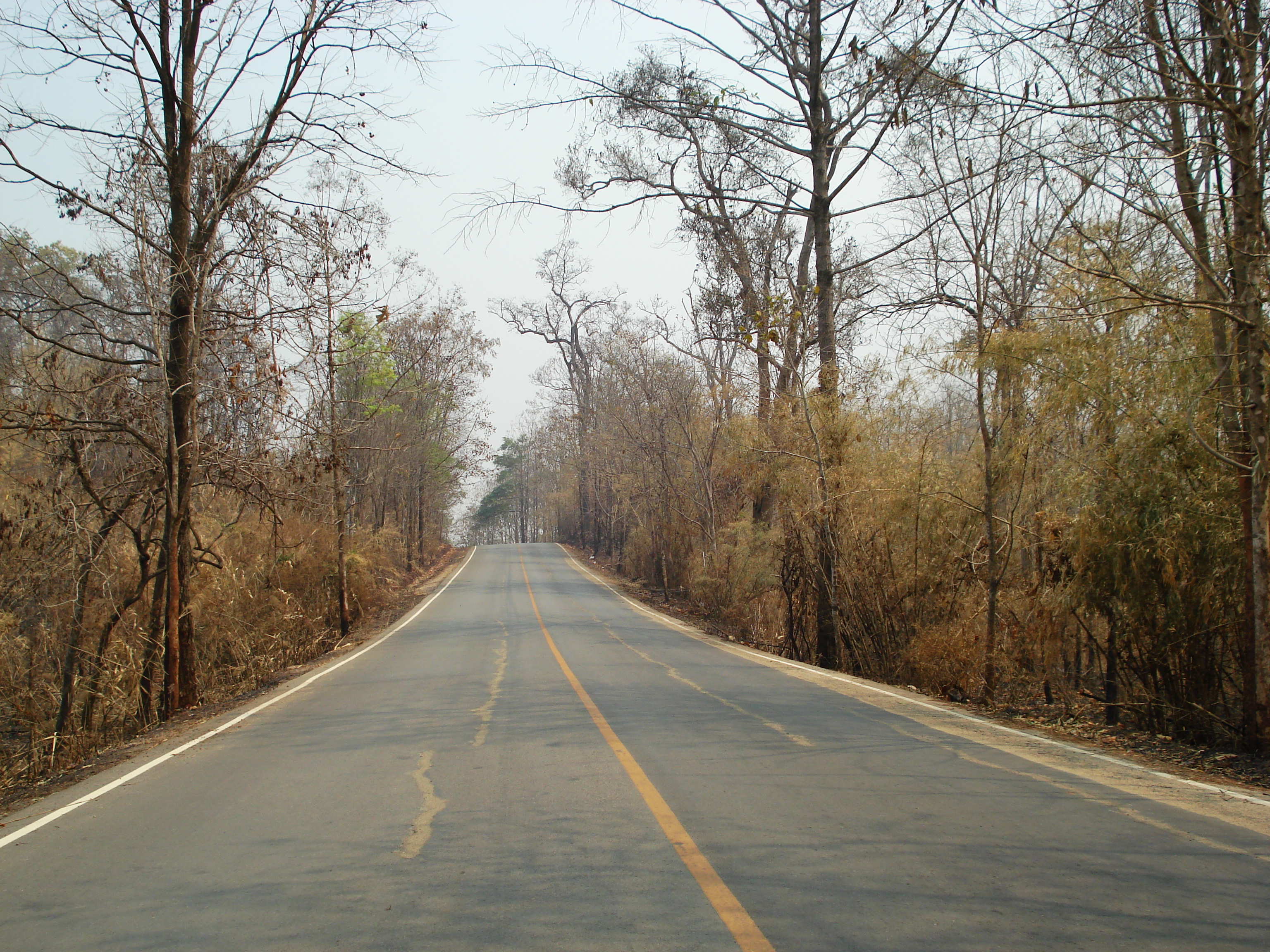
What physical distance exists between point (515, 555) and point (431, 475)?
12.3 meters

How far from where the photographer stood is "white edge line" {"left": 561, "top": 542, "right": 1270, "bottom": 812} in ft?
19.8

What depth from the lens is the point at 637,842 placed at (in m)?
4.82

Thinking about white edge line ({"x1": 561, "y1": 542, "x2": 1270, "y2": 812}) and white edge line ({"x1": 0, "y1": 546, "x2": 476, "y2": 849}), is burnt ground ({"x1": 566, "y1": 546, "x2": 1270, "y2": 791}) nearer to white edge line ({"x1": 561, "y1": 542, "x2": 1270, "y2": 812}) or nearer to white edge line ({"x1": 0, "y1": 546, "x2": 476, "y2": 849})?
white edge line ({"x1": 561, "y1": 542, "x2": 1270, "y2": 812})

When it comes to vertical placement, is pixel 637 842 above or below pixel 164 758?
above

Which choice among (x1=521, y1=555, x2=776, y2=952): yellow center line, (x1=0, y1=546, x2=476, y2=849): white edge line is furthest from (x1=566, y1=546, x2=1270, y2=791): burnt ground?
(x1=0, y1=546, x2=476, y2=849): white edge line

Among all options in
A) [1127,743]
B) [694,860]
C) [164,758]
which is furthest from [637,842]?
[1127,743]

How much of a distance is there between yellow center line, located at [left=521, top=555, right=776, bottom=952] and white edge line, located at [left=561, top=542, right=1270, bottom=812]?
3717mm

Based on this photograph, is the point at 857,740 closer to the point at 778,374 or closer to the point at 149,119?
the point at 149,119

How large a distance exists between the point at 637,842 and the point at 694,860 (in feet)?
1.42

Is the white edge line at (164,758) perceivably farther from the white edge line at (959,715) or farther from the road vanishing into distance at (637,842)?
the white edge line at (959,715)

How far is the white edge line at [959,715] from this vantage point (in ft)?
19.8

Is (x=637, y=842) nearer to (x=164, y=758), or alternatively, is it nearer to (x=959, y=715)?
(x=164, y=758)

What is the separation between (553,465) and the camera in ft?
237

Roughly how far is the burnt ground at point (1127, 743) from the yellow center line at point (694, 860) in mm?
4000
